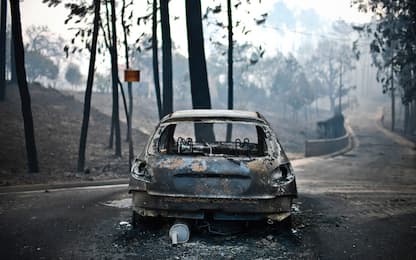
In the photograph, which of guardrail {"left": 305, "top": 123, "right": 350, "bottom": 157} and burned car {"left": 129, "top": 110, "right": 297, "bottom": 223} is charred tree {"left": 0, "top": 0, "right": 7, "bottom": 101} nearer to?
guardrail {"left": 305, "top": 123, "right": 350, "bottom": 157}

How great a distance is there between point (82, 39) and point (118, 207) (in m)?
14.4

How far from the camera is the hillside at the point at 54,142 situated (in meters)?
13.6

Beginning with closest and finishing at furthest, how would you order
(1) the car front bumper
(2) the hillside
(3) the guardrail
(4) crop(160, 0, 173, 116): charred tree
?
(1) the car front bumper < (2) the hillside < (4) crop(160, 0, 173, 116): charred tree < (3) the guardrail

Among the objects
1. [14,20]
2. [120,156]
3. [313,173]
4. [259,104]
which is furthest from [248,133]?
[14,20]

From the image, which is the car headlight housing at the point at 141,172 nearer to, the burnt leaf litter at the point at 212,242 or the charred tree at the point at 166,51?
the burnt leaf litter at the point at 212,242

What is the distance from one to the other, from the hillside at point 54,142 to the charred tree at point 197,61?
3117mm

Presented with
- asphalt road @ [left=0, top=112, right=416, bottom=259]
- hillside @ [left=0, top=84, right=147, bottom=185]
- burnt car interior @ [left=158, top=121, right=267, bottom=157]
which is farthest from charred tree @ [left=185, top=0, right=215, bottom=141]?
asphalt road @ [left=0, top=112, right=416, bottom=259]

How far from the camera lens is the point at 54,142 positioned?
20594 mm

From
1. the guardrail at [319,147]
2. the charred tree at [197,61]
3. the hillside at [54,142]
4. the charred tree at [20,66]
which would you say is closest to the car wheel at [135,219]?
the hillside at [54,142]

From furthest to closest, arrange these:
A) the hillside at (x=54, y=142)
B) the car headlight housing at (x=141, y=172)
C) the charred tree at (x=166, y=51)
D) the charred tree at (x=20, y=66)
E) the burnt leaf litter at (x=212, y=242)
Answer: the charred tree at (x=166, y=51) < the hillside at (x=54, y=142) < the charred tree at (x=20, y=66) < the car headlight housing at (x=141, y=172) < the burnt leaf litter at (x=212, y=242)

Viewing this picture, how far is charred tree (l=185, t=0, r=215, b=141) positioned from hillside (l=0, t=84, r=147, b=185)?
10.2 ft

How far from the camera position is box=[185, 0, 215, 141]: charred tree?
46.9 feet

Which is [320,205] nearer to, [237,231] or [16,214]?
[237,231]

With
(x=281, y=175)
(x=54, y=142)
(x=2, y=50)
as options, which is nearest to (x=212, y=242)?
(x=281, y=175)
